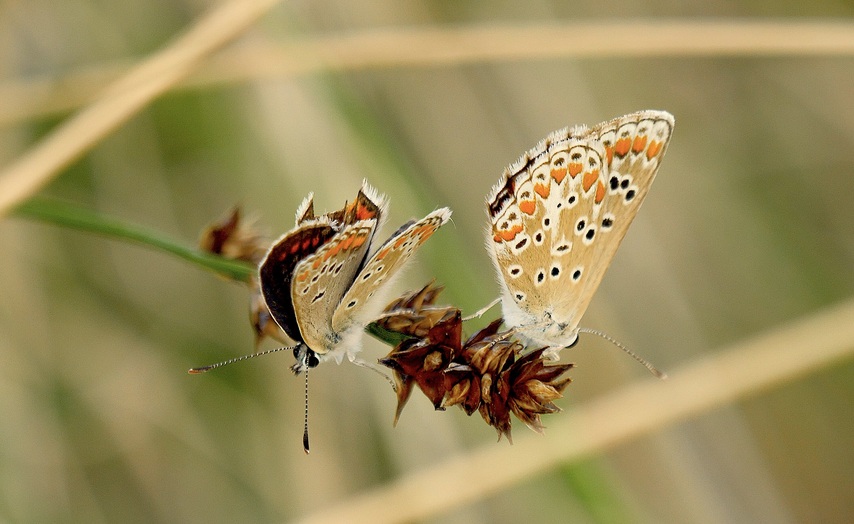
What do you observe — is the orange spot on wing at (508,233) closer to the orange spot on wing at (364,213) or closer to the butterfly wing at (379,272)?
the butterfly wing at (379,272)

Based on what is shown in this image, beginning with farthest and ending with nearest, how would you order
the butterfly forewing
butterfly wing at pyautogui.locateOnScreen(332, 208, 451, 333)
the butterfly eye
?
the butterfly eye
butterfly wing at pyautogui.locateOnScreen(332, 208, 451, 333)
the butterfly forewing

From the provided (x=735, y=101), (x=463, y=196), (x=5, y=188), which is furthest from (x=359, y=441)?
(x=735, y=101)

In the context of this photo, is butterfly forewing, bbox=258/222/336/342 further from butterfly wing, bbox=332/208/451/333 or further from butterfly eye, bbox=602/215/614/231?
butterfly eye, bbox=602/215/614/231

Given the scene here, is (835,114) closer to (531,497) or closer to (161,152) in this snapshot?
(531,497)

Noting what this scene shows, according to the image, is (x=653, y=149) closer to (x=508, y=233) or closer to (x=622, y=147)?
(x=622, y=147)

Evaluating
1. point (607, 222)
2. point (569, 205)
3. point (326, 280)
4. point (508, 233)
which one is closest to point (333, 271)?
point (326, 280)

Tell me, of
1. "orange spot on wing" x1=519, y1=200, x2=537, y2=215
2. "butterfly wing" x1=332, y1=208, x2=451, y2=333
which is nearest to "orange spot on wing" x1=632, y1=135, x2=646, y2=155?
"orange spot on wing" x1=519, y1=200, x2=537, y2=215
